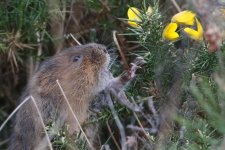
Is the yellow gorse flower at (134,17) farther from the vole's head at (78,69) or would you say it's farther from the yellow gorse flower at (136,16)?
the vole's head at (78,69)

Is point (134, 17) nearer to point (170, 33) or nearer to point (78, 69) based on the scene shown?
point (170, 33)

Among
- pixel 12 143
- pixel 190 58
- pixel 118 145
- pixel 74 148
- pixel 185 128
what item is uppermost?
pixel 190 58

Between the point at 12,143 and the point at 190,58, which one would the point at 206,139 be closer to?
the point at 190,58

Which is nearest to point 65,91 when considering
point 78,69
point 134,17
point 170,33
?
point 78,69

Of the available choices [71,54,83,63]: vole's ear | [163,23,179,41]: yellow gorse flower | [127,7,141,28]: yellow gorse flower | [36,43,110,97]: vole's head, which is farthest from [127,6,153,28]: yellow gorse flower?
[71,54,83,63]: vole's ear

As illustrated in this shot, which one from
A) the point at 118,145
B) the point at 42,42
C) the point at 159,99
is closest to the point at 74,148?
the point at 159,99

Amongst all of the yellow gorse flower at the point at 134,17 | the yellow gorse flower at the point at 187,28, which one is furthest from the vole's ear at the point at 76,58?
the yellow gorse flower at the point at 187,28

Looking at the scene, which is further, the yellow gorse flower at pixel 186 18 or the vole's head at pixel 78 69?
the vole's head at pixel 78 69

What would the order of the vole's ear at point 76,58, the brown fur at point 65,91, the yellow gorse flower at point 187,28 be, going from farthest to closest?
the vole's ear at point 76,58 < the brown fur at point 65,91 < the yellow gorse flower at point 187,28
